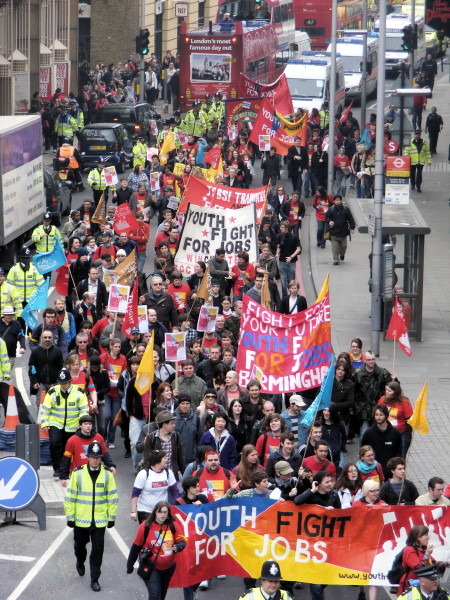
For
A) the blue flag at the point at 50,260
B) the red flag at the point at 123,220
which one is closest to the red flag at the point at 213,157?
the red flag at the point at 123,220

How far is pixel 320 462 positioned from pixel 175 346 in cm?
387

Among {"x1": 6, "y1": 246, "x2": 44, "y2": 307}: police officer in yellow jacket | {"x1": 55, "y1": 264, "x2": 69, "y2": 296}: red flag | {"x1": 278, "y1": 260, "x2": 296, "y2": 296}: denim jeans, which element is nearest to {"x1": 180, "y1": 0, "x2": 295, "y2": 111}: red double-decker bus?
{"x1": 278, "y1": 260, "x2": 296, "y2": 296}: denim jeans

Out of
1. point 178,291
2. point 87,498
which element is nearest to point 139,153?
point 178,291

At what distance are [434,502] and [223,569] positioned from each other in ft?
5.97

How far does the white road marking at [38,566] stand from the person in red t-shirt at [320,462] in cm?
239

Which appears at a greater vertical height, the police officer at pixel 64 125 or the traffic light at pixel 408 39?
the traffic light at pixel 408 39

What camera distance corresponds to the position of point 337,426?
50.1ft

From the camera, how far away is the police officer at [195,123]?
137ft

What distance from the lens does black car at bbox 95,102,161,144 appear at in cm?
4341

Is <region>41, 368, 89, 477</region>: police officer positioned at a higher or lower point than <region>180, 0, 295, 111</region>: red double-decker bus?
lower

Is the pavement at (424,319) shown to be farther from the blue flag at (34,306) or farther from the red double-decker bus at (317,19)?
the red double-decker bus at (317,19)

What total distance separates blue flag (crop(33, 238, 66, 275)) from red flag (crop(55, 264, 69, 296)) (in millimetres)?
171

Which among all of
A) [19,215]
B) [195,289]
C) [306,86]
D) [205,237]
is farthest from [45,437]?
[306,86]

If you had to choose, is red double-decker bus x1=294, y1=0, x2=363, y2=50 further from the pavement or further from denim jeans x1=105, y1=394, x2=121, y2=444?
denim jeans x1=105, y1=394, x2=121, y2=444
